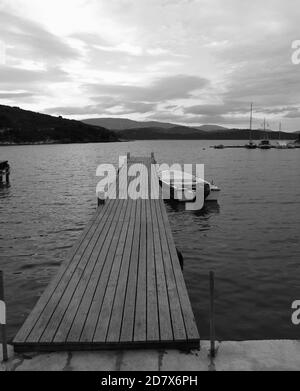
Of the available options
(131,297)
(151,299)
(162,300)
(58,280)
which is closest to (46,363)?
(131,297)

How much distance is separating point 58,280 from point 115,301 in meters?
1.81

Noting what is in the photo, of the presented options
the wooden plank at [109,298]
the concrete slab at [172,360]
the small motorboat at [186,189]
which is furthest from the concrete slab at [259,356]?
the small motorboat at [186,189]

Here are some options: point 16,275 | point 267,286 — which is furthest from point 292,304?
point 16,275

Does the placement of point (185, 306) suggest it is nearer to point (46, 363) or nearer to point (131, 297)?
point (131, 297)

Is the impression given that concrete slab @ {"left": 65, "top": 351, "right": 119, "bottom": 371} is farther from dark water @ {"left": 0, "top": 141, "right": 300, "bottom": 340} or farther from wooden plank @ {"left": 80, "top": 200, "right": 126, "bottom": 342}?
dark water @ {"left": 0, "top": 141, "right": 300, "bottom": 340}

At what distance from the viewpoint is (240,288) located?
11.6 metres

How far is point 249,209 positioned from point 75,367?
20.2m

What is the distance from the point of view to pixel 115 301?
24.9ft

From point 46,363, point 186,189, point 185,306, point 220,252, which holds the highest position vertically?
point 186,189

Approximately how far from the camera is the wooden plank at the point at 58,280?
6473 mm

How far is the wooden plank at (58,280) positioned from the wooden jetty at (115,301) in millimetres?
15

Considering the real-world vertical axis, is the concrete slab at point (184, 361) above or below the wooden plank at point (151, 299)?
below

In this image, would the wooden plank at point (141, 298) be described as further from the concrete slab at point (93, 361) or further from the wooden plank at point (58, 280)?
the wooden plank at point (58, 280)
